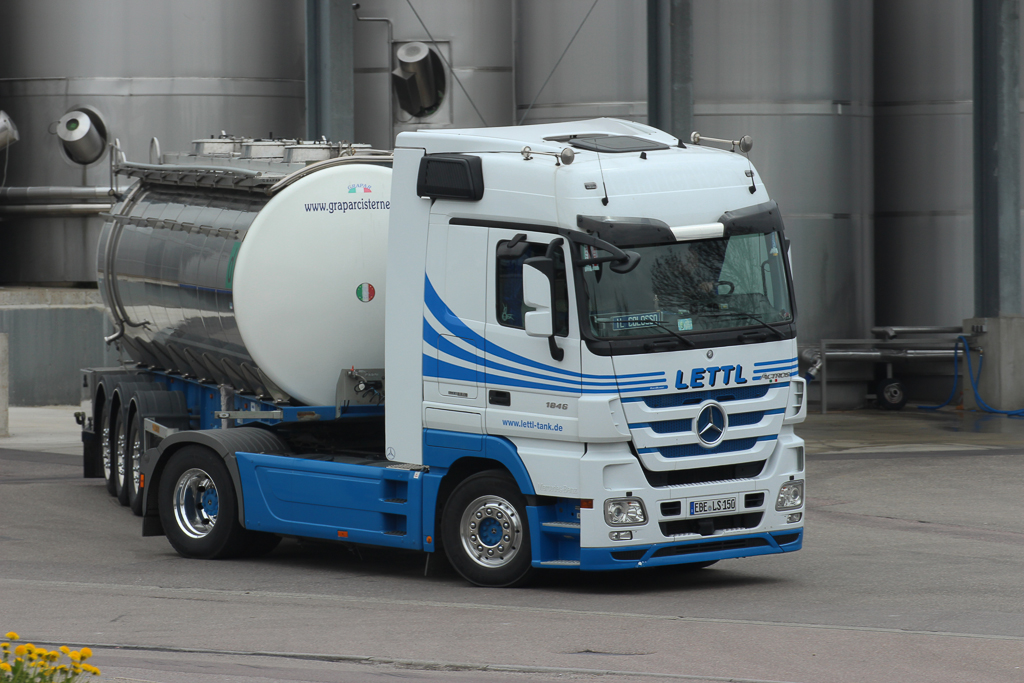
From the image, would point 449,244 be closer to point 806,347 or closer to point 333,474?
point 333,474

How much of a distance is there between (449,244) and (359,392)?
6.74 ft

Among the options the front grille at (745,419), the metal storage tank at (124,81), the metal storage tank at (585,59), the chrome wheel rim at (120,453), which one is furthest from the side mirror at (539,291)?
the metal storage tank at (124,81)

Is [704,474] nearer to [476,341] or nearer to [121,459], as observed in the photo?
[476,341]

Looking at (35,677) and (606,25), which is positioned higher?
(606,25)

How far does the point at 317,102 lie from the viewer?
23.0 m

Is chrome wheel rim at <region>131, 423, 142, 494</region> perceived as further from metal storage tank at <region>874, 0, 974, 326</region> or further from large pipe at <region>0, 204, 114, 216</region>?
metal storage tank at <region>874, 0, 974, 326</region>

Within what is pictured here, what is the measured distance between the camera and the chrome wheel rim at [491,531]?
10867 millimetres

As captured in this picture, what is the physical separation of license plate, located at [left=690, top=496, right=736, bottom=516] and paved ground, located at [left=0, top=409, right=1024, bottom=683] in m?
0.62

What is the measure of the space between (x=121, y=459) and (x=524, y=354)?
7.10m

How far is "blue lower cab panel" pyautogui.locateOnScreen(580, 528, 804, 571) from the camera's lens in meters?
10.4

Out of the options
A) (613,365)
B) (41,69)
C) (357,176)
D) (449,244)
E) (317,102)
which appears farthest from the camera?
(41,69)

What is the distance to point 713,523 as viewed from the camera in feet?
35.5

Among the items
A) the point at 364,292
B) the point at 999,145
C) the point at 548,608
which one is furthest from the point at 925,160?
the point at 548,608

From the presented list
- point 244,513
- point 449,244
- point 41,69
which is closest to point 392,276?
point 449,244
